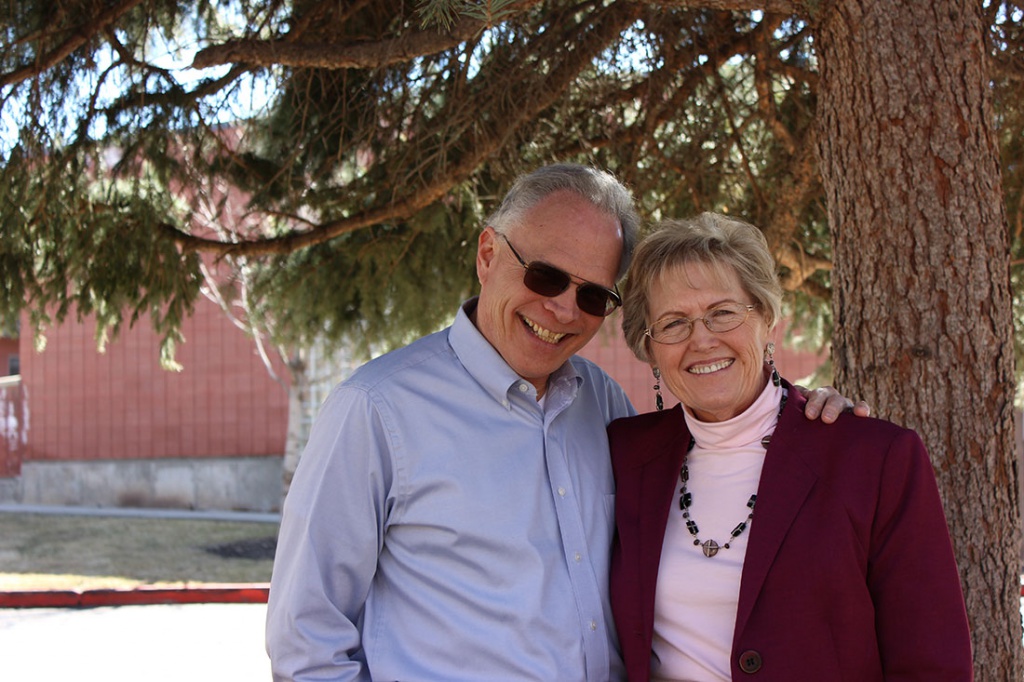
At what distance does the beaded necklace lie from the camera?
2.33m

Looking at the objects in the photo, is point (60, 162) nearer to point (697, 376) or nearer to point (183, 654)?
point (697, 376)

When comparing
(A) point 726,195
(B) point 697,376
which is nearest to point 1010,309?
(B) point 697,376

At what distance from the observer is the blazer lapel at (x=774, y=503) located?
2.19m

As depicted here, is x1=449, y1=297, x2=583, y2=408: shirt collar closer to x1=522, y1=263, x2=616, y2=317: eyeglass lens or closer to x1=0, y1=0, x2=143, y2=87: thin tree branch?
x1=522, y1=263, x2=616, y2=317: eyeglass lens

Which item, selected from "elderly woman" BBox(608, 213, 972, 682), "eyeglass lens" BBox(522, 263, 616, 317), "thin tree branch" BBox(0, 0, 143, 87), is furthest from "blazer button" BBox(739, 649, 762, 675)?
"thin tree branch" BBox(0, 0, 143, 87)

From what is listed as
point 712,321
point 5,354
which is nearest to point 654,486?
point 712,321

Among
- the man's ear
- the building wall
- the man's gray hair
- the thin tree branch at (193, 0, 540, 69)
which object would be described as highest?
the thin tree branch at (193, 0, 540, 69)

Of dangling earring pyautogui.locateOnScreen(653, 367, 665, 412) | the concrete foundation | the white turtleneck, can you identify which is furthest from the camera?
the concrete foundation

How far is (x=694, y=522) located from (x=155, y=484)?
56.4 feet

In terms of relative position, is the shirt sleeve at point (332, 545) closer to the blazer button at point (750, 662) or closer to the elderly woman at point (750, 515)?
the elderly woman at point (750, 515)

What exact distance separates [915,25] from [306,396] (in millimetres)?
12366

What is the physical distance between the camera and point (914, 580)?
2084 mm

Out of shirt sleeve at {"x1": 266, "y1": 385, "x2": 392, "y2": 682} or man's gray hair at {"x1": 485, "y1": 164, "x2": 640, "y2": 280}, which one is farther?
man's gray hair at {"x1": 485, "y1": 164, "x2": 640, "y2": 280}

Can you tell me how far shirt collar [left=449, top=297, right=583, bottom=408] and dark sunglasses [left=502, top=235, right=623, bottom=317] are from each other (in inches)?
7.2
